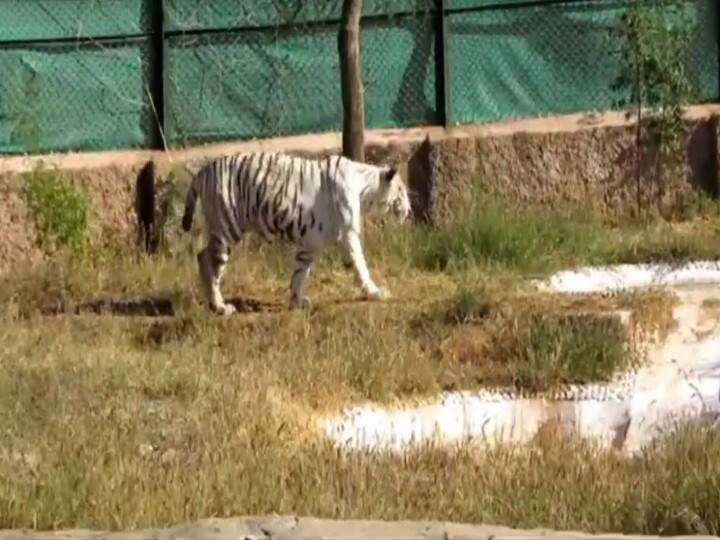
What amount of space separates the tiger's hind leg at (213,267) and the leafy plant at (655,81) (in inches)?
158

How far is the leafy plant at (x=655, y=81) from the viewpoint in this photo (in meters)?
15.0

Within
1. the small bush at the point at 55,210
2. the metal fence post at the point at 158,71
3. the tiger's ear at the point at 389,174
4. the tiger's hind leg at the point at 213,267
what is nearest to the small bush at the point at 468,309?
the tiger's ear at the point at 389,174

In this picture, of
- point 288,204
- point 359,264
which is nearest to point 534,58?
point 288,204

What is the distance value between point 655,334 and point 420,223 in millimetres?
3258

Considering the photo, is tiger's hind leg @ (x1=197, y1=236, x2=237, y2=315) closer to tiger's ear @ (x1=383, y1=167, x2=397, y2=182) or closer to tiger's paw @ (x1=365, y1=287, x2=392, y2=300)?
tiger's paw @ (x1=365, y1=287, x2=392, y2=300)

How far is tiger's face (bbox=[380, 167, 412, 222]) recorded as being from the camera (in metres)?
13.1

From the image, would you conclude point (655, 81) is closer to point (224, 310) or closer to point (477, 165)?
point (477, 165)

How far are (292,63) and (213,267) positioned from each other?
334cm

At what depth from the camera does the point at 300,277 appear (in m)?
12.7

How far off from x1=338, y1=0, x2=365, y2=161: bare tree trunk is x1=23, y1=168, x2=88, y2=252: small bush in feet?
6.65

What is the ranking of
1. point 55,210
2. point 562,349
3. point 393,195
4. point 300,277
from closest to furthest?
point 562,349
point 300,277
point 393,195
point 55,210

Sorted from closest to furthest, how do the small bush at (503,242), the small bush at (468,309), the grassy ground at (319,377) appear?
1. the grassy ground at (319,377)
2. the small bush at (468,309)
3. the small bush at (503,242)

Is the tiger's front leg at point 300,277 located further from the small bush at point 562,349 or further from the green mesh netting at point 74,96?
the green mesh netting at point 74,96

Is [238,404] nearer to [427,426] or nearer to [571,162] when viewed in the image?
[427,426]
